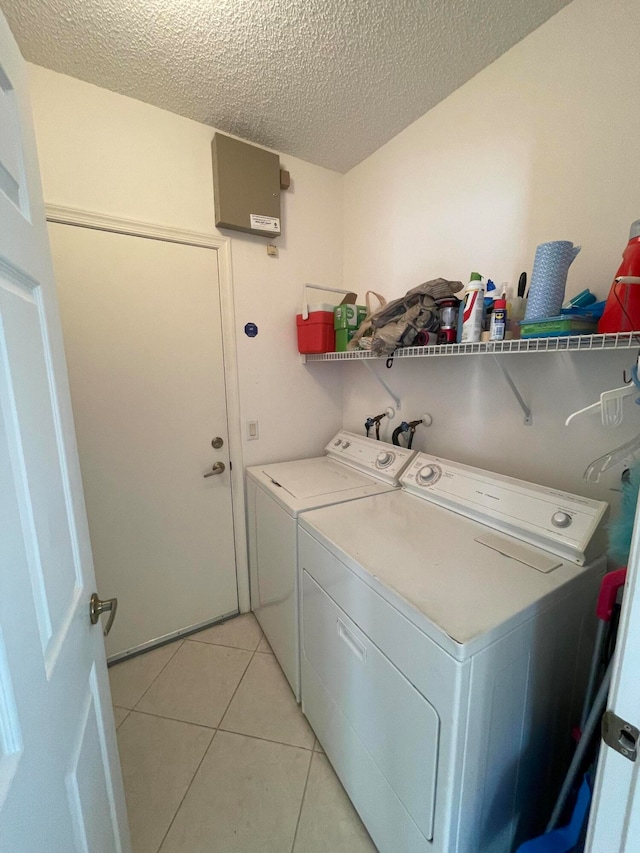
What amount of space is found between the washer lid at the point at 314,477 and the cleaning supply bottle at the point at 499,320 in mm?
902

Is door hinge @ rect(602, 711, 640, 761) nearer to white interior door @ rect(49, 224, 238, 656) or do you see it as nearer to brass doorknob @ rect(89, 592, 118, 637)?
brass doorknob @ rect(89, 592, 118, 637)

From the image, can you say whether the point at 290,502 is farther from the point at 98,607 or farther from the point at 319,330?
the point at 319,330

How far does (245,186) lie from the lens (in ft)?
5.90

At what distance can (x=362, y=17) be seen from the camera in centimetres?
119

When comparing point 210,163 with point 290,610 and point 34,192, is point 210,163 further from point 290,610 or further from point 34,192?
point 290,610

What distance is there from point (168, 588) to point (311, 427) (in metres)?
1.27

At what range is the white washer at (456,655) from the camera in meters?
0.80

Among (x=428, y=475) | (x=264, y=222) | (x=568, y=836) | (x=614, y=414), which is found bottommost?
(x=568, y=836)

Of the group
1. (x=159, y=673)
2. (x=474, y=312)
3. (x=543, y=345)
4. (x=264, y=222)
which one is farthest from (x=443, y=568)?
(x=264, y=222)

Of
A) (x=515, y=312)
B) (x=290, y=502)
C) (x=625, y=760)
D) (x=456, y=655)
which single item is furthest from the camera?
(x=290, y=502)

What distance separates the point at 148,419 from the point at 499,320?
1.65 metres

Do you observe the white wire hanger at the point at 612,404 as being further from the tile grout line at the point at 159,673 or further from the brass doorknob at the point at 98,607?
the tile grout line at the point at 159,673

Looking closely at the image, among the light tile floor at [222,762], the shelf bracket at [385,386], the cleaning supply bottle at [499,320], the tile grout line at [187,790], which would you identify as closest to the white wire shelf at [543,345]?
the cleaning supply bottle at [499,320]

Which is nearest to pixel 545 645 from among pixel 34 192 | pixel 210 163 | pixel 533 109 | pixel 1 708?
pixel 1 708
